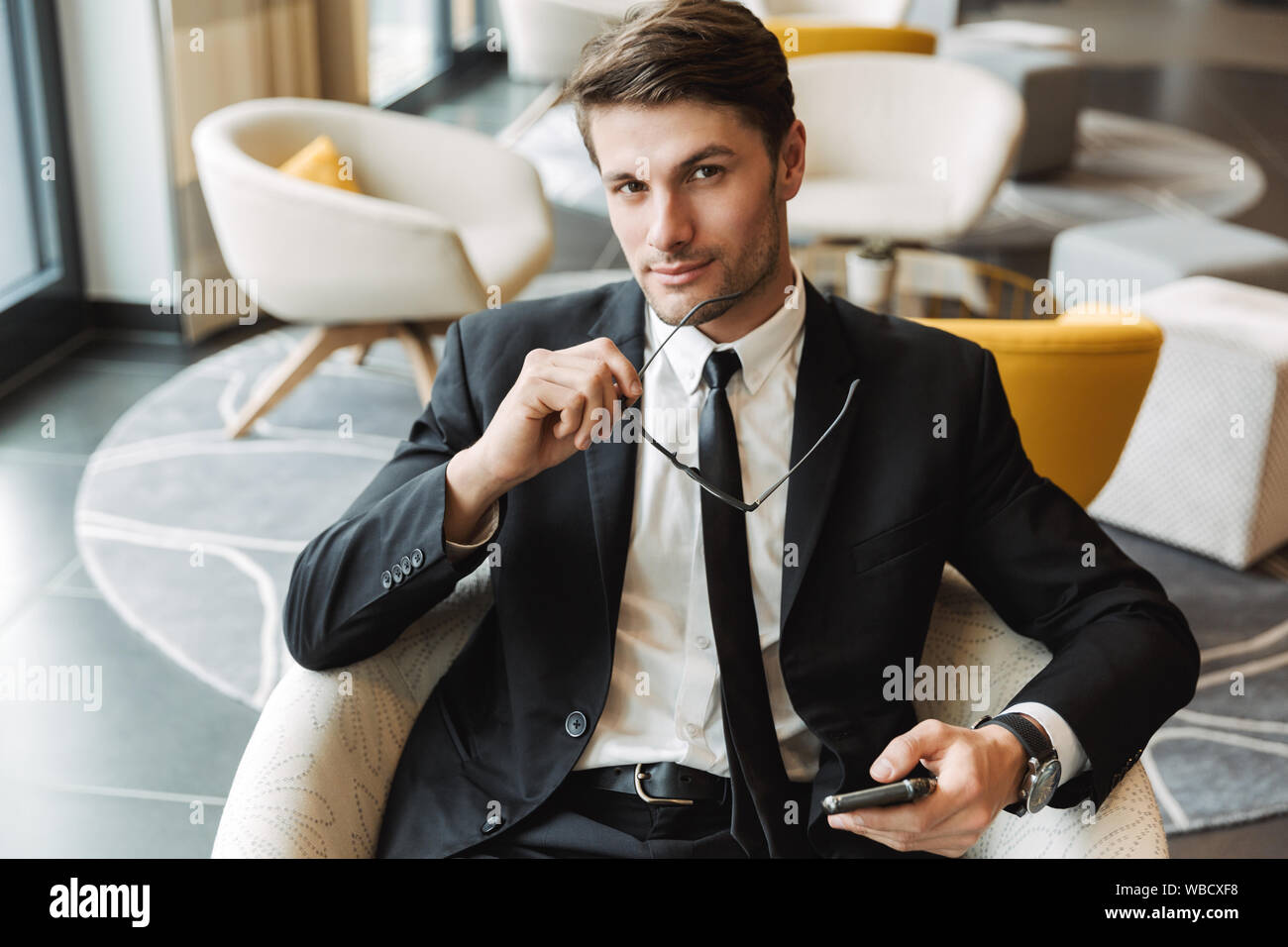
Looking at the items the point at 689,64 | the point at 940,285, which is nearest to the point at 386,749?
the point at 689,64

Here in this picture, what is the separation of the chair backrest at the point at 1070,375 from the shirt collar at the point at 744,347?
0.85 m

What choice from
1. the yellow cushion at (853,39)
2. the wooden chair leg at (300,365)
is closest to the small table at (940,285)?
the wooden chair leg at (300,365)

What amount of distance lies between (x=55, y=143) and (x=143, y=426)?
43.6 inches

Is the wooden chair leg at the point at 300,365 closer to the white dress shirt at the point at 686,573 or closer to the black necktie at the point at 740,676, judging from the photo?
the white dress shirt at the point at 686,573

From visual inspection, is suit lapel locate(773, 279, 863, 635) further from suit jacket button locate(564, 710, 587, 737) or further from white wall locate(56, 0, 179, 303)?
white wall locate(56, 0, 179, 303)

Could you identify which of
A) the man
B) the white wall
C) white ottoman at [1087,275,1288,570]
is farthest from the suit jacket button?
the white wall

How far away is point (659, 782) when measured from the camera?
142cm

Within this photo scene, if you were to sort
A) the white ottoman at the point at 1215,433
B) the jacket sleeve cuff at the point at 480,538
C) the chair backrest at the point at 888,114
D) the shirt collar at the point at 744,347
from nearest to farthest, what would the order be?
the jacket sleeve cuff at the point at 480,538, the shirt collar at the point at 744,347, the white ottoman at the point at 1215,433, the chair backrest at the point at 888,114

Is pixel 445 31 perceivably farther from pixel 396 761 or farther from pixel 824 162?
pixel 396 761

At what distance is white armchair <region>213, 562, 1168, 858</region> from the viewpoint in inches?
49.9

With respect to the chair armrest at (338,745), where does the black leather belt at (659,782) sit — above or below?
below

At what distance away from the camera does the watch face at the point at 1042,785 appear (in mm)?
1253

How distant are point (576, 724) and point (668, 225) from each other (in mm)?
558

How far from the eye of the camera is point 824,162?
191 inches
